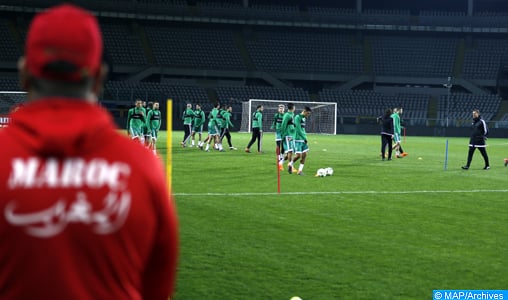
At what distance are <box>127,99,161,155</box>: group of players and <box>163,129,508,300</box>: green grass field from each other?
581 cm

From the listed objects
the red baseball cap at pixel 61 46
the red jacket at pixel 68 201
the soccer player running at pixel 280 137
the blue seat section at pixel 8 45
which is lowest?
the soccer player running at pixel 280 137

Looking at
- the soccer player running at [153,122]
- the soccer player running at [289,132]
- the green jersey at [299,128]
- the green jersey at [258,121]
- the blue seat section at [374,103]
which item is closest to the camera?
the green jersey at [299,128]

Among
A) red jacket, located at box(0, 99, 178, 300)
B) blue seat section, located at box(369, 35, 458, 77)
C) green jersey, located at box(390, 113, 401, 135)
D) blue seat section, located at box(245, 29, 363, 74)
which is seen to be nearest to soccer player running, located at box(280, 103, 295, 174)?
green jersey, located at box(390, 113, 401, 135)

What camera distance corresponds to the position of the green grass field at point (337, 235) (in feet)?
23.6

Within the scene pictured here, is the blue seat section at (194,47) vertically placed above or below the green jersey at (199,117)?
above

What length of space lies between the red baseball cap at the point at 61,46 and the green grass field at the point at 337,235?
16.1 ft

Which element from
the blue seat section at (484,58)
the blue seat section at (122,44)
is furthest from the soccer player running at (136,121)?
the blue seat section at (484,58)

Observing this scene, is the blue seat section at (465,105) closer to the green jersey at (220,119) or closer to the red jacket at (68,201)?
the green jersey at (220,119)

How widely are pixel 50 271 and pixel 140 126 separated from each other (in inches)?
922

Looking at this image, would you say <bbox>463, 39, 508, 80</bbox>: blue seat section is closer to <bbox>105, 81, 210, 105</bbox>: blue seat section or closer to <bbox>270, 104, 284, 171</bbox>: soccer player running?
<bbox>105, 81, 210, 105</bbox>: blue seat section

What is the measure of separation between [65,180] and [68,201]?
0.06 m

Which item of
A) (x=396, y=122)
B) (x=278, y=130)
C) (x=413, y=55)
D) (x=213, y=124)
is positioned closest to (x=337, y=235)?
(x=278, y=130)

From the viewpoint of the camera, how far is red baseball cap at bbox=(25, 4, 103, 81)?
1893 mm

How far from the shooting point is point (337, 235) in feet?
32.8
